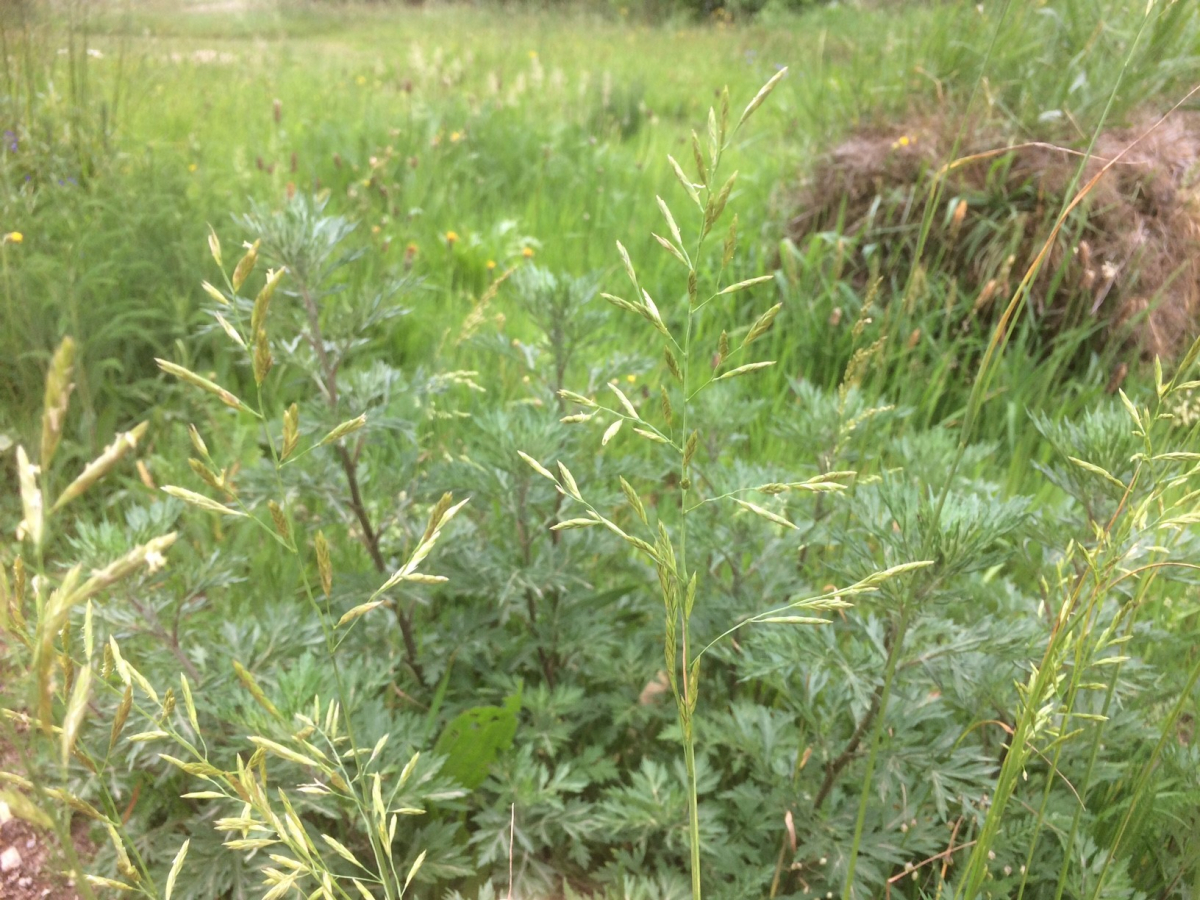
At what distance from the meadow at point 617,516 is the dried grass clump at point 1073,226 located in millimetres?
25

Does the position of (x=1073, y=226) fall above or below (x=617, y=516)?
above

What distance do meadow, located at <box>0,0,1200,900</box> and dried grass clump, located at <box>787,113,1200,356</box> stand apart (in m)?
0.03

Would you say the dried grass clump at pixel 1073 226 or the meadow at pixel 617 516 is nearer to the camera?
the meadow at pixel 617 516

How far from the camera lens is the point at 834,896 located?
4.45ft

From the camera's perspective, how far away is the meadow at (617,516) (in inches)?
36.0

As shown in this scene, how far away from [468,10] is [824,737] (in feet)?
36.6

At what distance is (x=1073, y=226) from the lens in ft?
10.0

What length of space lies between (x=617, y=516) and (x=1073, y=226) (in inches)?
85.0

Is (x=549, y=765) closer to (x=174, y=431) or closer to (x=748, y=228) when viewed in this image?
(x=174, y=431)

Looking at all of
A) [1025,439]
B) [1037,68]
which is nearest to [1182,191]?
[1037,68]

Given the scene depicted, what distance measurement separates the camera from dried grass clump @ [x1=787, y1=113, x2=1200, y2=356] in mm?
2938

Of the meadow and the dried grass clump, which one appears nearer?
the meadow

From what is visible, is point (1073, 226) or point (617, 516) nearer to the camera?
point (617, 516)

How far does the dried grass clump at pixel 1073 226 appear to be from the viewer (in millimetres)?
2938
